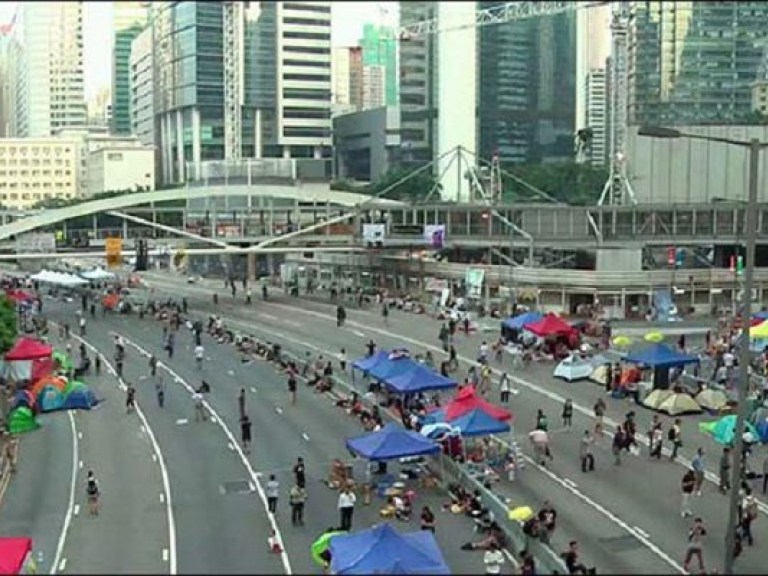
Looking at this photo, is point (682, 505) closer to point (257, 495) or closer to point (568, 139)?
point (257, 495)

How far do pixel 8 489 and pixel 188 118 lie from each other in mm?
133856

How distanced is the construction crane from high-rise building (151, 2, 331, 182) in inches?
536

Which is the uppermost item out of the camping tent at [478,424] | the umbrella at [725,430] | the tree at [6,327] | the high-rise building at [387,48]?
the high-rise building at [387,48]

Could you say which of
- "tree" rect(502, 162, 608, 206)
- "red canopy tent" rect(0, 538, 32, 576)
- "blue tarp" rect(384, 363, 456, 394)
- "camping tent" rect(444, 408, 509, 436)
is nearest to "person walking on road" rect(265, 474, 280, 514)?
"camping tent" rect(444, 408, 509, 436)

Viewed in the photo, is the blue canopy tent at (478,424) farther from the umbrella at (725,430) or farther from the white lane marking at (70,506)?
the white lane marking at (70,506)

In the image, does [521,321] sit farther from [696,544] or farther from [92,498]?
[696,544]

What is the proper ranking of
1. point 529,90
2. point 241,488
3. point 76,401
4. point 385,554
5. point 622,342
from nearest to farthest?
point 385,554 < point 241,488 < point 76,401 < point 622,342 < point 529,90

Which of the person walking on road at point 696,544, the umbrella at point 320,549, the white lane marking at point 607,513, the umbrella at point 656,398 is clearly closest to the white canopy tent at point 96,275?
the umbrella at point 656,398

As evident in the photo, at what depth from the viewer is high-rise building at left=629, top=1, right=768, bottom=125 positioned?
95500 mm

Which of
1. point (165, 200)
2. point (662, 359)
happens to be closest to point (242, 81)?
point (165, 200)

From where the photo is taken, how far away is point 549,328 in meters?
47.2

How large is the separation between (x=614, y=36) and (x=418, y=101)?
180ft

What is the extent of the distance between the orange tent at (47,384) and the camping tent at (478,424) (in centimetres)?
1625

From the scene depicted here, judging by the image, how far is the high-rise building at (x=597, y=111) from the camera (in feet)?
552
